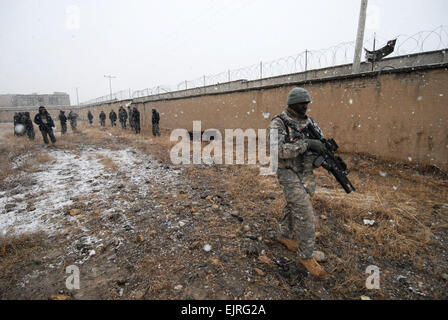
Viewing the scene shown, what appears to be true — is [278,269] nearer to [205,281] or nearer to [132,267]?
[205,281]

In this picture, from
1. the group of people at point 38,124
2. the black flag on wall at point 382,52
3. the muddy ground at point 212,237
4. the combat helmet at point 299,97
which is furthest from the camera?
the group of people at point 38,124

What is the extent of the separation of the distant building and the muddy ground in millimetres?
62886

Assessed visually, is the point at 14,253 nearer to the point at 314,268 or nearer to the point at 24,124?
the point at 314,268

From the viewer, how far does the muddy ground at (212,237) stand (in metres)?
1.76

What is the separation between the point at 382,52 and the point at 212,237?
612 cm

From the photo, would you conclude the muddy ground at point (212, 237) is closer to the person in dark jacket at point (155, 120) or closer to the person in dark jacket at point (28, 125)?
the person in dark jacket at point (155, 120)

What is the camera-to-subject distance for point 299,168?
6.81ft

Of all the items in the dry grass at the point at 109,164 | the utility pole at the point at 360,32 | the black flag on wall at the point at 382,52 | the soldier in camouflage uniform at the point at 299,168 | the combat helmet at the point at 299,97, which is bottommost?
the dry grass at the point at 109,164

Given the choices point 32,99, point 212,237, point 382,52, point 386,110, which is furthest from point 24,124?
point 32,99

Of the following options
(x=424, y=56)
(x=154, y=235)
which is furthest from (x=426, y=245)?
(x=424, y=56)

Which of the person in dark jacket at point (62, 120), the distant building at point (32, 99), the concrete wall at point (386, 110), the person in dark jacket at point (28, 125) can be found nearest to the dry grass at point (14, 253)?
the concrete wall at point (386, 110)

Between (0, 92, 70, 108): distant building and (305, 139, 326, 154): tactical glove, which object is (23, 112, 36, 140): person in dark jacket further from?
(0, 92, 70, 108): distant building

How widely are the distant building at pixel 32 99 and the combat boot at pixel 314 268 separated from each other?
65844 mm

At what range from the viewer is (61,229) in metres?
2.63
